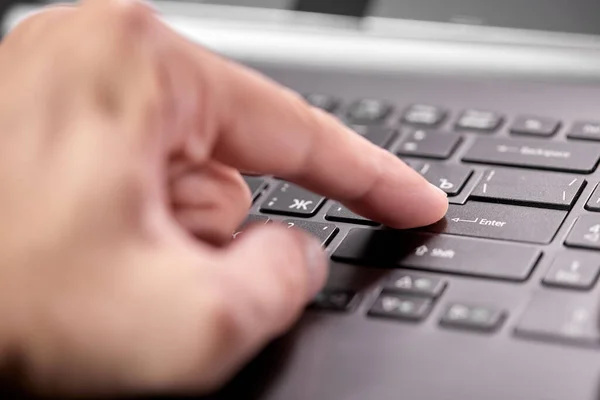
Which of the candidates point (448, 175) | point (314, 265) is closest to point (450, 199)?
point (448, 175)

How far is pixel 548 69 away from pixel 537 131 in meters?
0.09

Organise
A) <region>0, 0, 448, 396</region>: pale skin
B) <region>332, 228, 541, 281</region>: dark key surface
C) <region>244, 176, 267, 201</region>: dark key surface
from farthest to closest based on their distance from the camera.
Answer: <region>244, 176, 267, 201</region>: dark key surface < <region>332, 228, 541, 281</region>: dark key surface < <region>0, 0, 448, 396</region>: pale skin

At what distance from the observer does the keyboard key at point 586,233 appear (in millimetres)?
380

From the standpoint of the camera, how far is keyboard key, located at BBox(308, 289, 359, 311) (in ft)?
1.18

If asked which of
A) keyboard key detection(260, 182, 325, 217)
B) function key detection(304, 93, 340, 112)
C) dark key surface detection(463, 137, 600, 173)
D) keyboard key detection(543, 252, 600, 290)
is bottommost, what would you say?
keyboard key detection(260, 182, 325, 217)

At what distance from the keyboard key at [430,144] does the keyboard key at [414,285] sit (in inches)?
5.2

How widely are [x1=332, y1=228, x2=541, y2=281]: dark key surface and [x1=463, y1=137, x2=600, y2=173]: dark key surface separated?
0.28 ft

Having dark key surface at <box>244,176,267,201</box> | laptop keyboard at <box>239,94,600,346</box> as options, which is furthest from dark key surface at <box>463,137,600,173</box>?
dark key surface at <box>244,176,267,201</box>

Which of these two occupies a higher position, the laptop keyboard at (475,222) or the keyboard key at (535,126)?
the keyboard key at (535,126)

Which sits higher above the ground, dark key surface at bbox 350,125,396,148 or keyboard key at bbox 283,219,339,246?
dark key surface at bbox 350,125,396,148

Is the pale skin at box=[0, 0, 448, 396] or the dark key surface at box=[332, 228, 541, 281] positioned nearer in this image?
the pale skin at box=[0, 0, 448, 396]

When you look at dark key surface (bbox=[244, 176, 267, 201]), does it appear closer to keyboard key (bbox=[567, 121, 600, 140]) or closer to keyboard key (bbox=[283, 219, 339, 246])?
keyboard key (bbox=[283, 219, 339, 246])

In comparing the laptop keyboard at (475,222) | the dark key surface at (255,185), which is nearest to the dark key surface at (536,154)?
the laptop keyboard at (475,222)

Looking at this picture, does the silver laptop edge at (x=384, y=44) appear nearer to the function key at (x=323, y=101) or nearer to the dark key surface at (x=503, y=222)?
the function key at (x=323, y=101)
